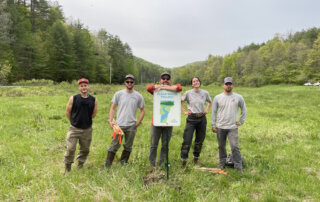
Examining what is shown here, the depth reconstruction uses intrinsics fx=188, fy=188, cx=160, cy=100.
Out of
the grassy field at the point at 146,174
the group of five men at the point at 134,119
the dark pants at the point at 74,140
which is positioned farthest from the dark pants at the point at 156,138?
the dark pants at the point at 74,140

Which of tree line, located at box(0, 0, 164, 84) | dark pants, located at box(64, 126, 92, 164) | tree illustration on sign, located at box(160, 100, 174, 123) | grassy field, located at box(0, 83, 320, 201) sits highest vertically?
tree line, located at box(0, 0, 164, 84)

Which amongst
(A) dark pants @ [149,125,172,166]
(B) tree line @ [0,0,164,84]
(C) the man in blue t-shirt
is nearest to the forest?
(B) tree line @ [0,0,164,84]

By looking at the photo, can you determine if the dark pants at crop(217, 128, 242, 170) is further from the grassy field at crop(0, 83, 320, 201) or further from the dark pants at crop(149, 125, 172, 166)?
the dark pants at crop(149, 125, 172, 166)

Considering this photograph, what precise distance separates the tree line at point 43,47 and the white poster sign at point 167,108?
105ft

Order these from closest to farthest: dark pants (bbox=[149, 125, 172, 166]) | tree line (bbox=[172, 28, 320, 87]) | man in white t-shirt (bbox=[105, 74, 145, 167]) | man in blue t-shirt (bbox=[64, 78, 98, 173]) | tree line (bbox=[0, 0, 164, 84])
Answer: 1. man in blue t-shirt (bbox=[64, 78, 98, 173])
2. man in white t-shirt (bbox=[105, 74, 145, 167])
3. dark pants (bbox=[149, 125, 172, 166])
4. tree line (bbox=[0, 0, 164, 84])
5. tree line (bbox=[172, 28, 320, 87])

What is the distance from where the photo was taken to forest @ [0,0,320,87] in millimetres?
34016

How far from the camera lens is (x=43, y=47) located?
38906 millimetres

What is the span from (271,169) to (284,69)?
73.0 m

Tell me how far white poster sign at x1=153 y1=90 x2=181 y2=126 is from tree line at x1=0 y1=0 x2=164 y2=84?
31.9 m

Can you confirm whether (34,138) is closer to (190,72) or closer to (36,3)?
(36,3)

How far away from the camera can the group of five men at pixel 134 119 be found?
4672 mm

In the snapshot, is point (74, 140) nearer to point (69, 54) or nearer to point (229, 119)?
point (229, 119)

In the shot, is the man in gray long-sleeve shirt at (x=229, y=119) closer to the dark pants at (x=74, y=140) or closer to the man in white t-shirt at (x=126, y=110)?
the man in white t-shirt at (x=126, y=110)

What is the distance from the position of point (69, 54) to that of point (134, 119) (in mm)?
48467
